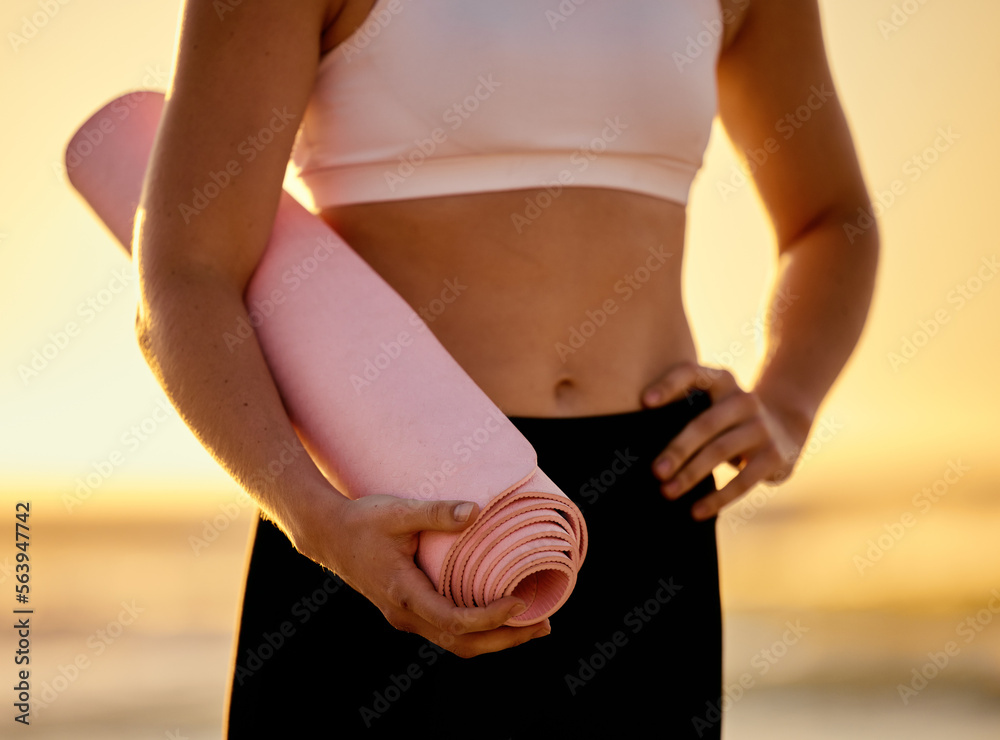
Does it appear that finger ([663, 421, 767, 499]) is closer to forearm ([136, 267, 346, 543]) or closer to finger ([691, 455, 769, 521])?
finger ([691, 455, 769, 521])

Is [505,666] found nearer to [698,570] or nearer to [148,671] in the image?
[698,570]

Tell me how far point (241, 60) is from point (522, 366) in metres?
0.40

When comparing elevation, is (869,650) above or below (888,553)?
above

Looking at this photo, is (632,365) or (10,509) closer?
(632,365)

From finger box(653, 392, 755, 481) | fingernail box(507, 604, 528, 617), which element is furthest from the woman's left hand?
fingernail box(507, 604, 528, 617)

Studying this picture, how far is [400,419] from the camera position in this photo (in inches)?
35.2

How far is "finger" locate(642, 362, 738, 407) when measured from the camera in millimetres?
1130

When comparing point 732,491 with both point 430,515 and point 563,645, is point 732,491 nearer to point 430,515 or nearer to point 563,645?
point 563,645

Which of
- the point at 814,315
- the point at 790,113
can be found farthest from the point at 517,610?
the point at 790,113

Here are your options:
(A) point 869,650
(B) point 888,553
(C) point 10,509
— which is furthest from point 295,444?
(C) point 10,509

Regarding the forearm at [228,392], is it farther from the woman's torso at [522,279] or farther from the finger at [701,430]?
the finger at [701,430]

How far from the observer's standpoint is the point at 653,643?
110 cm

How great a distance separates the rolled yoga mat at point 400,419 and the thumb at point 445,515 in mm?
26

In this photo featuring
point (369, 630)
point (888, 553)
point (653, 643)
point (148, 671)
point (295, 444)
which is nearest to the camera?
point (295, 444)
